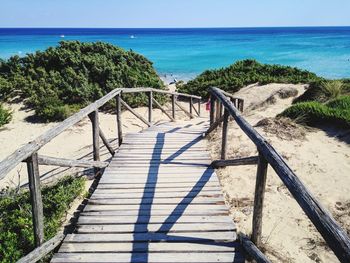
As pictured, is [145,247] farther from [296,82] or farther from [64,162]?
[296,82]

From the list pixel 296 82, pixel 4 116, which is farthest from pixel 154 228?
pixel 296 82

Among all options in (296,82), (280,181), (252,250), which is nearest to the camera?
(252,250)

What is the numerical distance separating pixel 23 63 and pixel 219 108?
37.7ft

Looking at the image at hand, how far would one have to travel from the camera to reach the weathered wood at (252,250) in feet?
10.5

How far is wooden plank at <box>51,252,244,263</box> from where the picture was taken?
11.2ft

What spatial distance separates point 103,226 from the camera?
400cm

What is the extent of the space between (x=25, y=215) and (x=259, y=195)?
135 inches

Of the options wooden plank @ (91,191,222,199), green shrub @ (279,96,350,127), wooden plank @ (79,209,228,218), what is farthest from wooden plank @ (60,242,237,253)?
green shrub @ (279,96,350,127)

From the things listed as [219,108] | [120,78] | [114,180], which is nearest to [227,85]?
[120,78]

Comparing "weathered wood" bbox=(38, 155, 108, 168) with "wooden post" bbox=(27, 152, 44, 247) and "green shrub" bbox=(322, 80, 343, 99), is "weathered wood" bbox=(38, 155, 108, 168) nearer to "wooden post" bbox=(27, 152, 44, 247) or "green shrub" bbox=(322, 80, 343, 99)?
"wooden post" bbox=(27, 152, 44, 247)

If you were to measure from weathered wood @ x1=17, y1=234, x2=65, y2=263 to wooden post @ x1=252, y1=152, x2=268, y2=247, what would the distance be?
85.3 inches

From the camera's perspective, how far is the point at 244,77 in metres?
19.2

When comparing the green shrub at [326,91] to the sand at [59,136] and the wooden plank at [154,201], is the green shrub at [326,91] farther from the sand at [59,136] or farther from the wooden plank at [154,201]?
the wooden plank at [154,201]

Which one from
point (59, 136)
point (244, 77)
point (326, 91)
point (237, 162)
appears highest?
point (326, 91)
